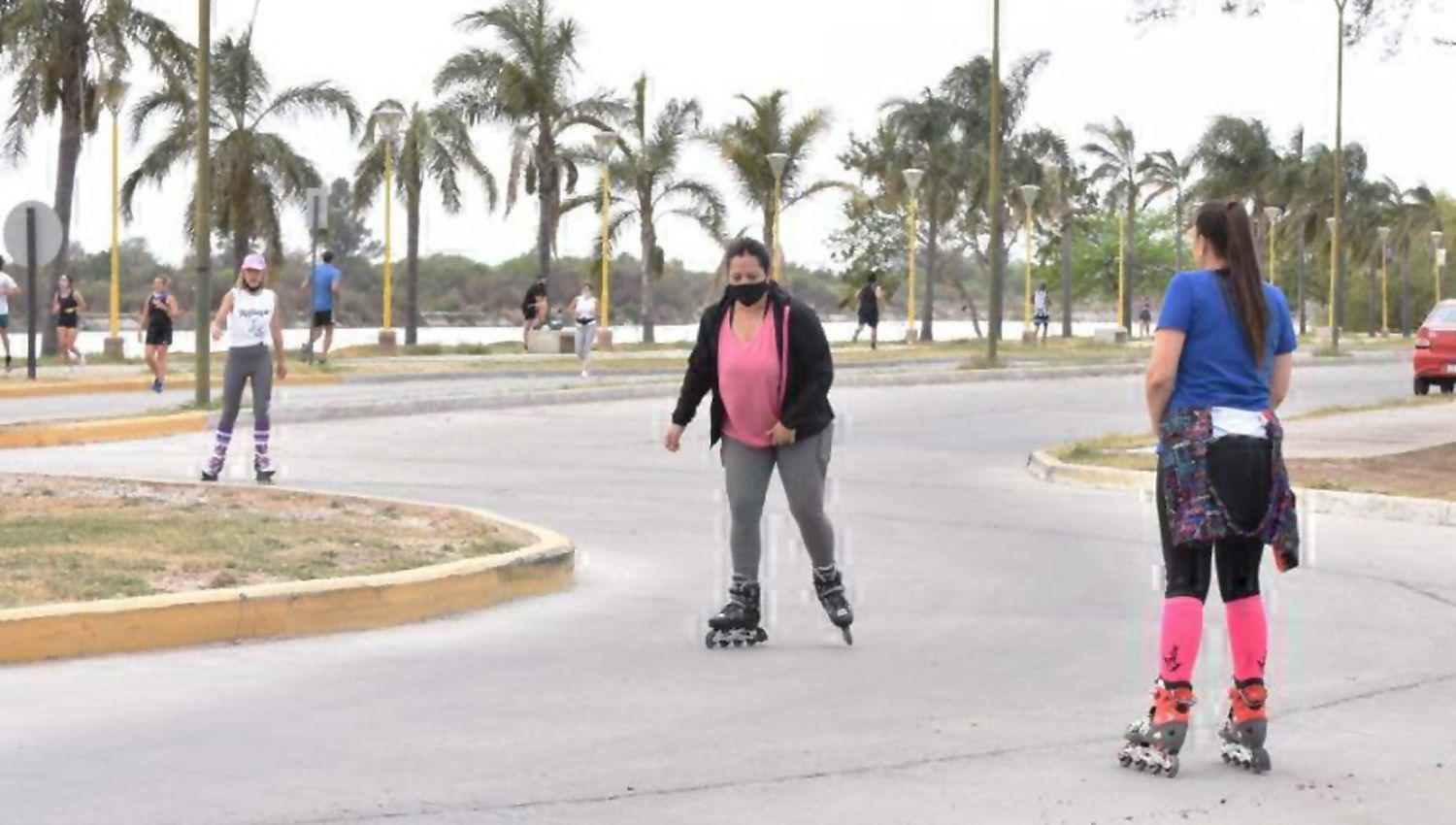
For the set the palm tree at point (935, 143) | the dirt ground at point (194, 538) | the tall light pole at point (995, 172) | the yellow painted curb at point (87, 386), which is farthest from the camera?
the palm tree at point (935, 143)

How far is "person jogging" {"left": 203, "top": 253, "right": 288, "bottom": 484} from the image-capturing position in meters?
18.1

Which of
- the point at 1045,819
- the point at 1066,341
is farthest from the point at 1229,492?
the point at 1066,341

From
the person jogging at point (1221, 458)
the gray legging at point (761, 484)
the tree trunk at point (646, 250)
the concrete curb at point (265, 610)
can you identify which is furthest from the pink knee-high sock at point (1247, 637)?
the tree trunk at point (646, 250)

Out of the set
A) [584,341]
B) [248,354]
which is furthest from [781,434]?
[584,341]

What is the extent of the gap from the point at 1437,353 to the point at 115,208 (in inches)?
1001

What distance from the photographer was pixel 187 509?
14781 mm

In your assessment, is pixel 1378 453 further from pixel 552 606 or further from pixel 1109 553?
pixel 552 606

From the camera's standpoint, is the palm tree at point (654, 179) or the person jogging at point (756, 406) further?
the palm tree at point (654, 179)

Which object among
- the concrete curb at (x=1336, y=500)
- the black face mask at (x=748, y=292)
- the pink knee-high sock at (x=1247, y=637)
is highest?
the black face mask at (x=748, y=292)

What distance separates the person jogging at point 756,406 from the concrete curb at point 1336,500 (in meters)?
7.87

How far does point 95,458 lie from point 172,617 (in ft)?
38.2

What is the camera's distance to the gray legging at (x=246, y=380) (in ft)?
59.6

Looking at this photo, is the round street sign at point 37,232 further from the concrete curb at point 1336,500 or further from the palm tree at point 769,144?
the palm tree at point 769,144

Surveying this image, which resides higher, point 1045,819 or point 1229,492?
point 1229,492
